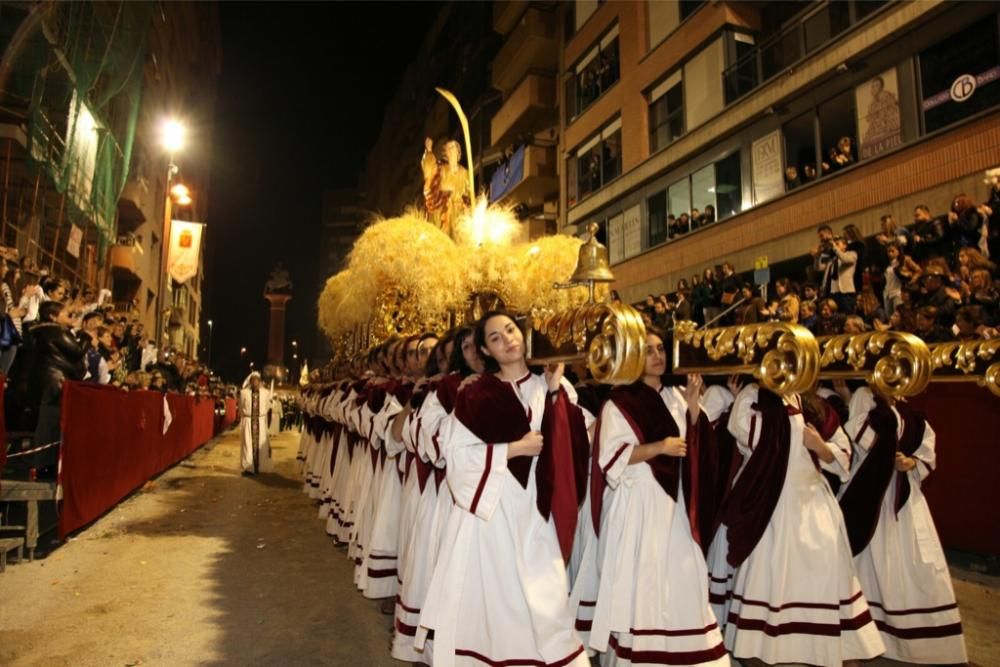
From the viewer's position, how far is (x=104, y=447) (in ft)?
23.7

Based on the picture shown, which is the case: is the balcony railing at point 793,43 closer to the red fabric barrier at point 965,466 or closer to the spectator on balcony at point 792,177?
the spectator on balcony at point 792,177

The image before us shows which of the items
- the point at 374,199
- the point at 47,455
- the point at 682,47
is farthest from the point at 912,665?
the point at 374,199

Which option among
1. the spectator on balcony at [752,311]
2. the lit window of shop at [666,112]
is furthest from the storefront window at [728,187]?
the spectator on balcony at [752,311]

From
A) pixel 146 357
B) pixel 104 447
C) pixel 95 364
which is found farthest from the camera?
pixel 146 357

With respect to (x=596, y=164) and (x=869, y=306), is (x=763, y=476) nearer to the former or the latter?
(x=869, y=306)

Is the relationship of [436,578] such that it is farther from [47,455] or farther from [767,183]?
[767,183]

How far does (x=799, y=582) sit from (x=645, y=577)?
90cm

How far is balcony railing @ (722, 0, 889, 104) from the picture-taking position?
11406 millimetres

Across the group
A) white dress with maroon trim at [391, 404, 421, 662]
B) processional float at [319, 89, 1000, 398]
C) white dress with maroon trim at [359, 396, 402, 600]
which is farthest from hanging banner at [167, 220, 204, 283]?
white dress with maroon trim at [391, 404, 421, 662]

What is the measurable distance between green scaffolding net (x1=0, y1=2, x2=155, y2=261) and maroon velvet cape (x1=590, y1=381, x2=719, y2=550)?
11618 millimetres

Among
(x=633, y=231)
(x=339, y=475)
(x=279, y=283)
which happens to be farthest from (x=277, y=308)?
(x=339, y=475)

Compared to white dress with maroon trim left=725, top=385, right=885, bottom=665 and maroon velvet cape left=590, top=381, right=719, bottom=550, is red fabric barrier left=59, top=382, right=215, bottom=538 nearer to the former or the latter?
maroon velvet cape left=590, top=381, right=719, bottom=550

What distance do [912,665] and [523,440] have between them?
108 inches

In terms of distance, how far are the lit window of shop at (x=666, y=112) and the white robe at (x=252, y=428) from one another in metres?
10.7
